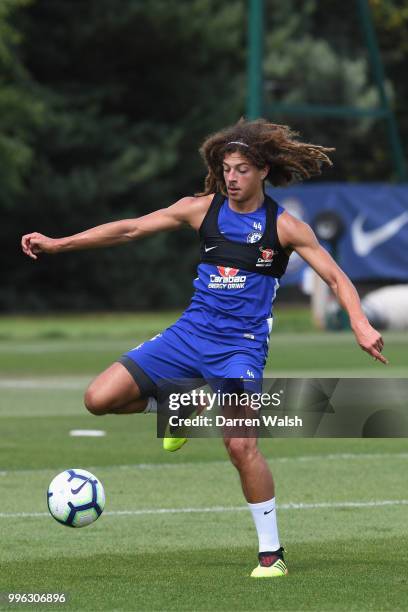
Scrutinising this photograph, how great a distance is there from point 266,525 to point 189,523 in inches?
75.5

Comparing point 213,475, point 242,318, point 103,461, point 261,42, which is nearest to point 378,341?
point 242,318

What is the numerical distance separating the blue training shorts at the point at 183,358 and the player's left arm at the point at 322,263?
54cm

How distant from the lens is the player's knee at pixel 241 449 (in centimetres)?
748

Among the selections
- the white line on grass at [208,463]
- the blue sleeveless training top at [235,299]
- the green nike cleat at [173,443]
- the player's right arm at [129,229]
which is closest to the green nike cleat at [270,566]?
the green nike cleat at [173,443]

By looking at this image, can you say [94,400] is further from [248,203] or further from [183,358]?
[248,203]

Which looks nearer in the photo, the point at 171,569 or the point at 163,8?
the point at 171,569

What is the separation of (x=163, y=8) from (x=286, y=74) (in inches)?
290

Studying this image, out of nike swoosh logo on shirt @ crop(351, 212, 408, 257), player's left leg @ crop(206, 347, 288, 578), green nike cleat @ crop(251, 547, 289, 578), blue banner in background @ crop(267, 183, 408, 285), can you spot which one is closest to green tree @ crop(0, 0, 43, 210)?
blue banner in background @ crop(267, 183, 408, 285)

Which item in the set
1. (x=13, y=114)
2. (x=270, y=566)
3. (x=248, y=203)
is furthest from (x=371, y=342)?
(x=13, y=114)

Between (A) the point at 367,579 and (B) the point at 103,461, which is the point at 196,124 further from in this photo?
(A) the point at 367,579

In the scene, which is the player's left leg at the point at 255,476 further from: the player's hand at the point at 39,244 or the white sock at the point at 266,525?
the player's hand at the point at 39,244

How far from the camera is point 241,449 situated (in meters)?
7.48

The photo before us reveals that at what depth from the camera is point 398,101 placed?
2254 inches

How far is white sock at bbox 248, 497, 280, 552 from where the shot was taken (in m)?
7.52
